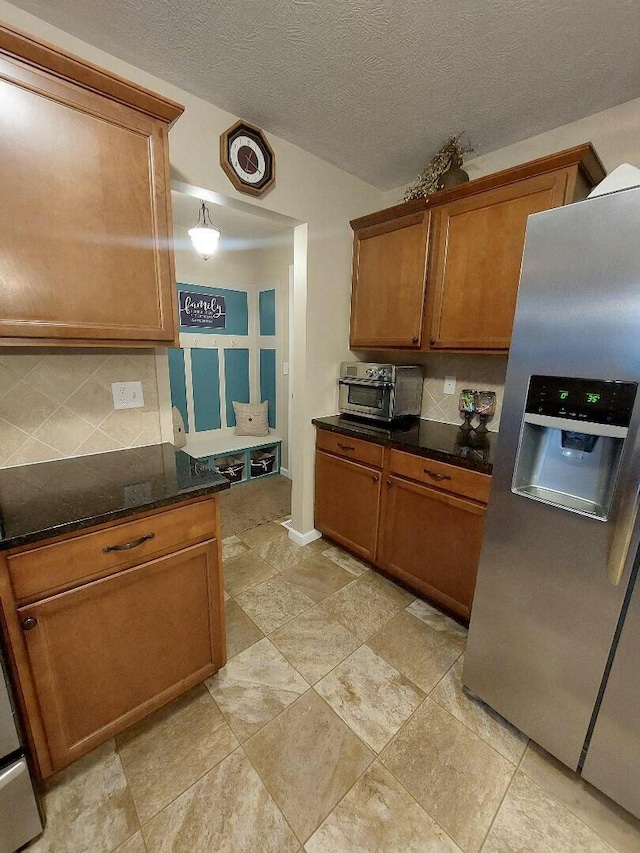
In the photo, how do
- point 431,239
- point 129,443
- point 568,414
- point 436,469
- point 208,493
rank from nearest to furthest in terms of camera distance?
point 568,414 < point 208,493 < point 129,443 < point 436,469 < point 431,239

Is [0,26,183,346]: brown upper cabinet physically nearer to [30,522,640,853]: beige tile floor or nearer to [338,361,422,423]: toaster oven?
[338,361,422,423]: toaster oven

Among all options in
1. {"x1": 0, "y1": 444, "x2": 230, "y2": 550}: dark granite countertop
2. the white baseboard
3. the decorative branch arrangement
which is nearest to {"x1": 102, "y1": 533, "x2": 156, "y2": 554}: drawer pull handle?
{"x1": 0, "y1": 444, "x2": 230, "y2": 550}: dark granite countertop

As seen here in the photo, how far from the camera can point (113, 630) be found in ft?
3.74

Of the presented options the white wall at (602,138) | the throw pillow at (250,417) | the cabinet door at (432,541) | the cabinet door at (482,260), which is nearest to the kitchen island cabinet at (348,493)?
the cabinet door at (432,541)

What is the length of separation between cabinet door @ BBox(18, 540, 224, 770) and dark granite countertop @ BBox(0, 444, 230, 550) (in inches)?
9.1

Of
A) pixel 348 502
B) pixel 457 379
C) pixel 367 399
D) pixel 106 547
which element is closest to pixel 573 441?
pixel 457 379

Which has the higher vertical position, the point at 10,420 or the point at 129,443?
the point at 10,420

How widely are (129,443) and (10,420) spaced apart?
0.43 m

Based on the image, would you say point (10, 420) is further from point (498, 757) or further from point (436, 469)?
point (498, 757)

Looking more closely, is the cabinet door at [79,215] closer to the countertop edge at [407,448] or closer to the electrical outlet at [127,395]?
the electrical outlet at [127,395]

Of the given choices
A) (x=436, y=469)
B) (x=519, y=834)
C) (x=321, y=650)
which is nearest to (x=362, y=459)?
(x=436, y=469)

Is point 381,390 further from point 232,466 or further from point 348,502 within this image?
point 232,466

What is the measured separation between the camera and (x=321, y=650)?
1673 mm

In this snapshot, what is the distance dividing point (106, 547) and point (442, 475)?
4.72ft
